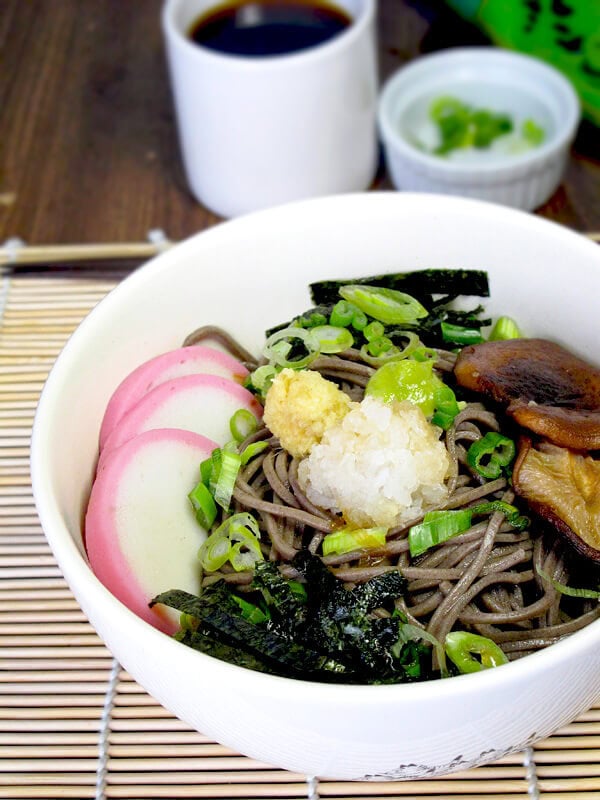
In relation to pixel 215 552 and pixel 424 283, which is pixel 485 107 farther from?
pixel 215 552

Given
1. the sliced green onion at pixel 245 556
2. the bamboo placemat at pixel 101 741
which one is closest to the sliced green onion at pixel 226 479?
the sliced green onion at pixel 245 556

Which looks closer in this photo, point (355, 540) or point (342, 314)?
point (355, 540)

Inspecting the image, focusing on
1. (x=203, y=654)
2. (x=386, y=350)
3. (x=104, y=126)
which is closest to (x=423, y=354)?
(x=386, y=350)

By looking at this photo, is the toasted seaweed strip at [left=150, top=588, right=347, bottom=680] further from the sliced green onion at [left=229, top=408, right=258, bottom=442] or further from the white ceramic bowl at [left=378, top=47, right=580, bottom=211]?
the white ceramic bowl at [left=378, top=47, right=580, bottom=211]

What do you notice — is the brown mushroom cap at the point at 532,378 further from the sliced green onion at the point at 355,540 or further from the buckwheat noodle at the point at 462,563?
the sliced green onion at the point at 355,540

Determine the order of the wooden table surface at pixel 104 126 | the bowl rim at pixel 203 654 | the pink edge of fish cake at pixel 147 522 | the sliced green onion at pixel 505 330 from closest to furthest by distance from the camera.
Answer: the bowl rim at pixel 203 654 < the pink edge of fish cake at pixel 147 522 < the sliced green onion at pixel 505 330 < the wooden table surface at pixel 104 126

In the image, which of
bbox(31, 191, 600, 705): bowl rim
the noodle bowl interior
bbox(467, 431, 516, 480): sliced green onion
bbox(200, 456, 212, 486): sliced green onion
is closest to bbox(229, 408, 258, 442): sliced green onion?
the noodle bowl interior

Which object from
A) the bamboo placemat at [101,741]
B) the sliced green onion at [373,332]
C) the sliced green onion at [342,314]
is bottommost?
the bamboo placemat at [101,741]
